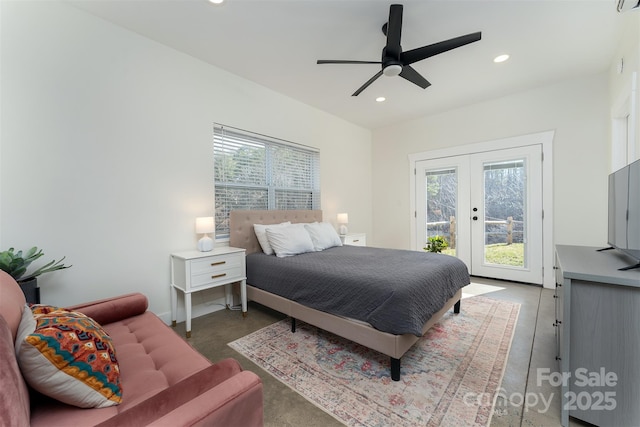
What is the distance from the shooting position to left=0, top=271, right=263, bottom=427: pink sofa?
0.70 m

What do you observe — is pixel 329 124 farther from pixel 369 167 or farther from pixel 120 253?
pixel 120 253

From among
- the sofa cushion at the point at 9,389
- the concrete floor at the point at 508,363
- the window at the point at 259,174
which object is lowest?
the concrete floor at the point at 508,363

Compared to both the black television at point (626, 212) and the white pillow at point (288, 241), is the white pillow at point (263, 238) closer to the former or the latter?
the white pillow at point (288, 241)

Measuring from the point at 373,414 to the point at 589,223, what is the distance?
3778 mm

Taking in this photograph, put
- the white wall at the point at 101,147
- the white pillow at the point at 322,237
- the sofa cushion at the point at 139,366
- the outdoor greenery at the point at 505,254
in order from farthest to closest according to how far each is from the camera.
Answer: the outdoor greenery at the point at 505,254, the white pillow at the point at 322,237, the white wall at the point at 101,147, the sofa cushion at the point at 139,366

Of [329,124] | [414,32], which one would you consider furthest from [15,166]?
[329,124]

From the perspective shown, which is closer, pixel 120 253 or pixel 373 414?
pixel 373 414

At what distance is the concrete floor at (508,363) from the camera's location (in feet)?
4.61

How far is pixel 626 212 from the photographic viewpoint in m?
1.58

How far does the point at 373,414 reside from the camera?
1.42 meters

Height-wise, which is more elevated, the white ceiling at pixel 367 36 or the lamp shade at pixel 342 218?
the white ceiling at pixel 367 36

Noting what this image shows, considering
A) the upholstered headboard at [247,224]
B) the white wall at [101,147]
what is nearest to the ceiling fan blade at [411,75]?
the white wall at [101,147]

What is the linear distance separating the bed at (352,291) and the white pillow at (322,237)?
0.19 m

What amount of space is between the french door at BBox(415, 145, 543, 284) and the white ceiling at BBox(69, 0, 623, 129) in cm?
113
